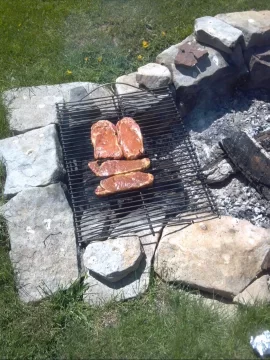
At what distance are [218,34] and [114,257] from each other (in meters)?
2.40

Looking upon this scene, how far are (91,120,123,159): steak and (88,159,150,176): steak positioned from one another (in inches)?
2.9

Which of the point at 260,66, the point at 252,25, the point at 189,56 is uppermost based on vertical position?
the point at 252,25

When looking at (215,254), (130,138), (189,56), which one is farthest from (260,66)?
(215,254)

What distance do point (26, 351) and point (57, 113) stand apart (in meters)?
2.20

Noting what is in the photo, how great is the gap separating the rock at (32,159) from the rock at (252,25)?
2.06 metres

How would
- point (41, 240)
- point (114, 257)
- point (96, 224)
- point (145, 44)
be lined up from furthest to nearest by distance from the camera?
point (145, 44)
point (96, 224)
point (41, 240)
point (114, 257)

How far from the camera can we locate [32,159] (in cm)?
453

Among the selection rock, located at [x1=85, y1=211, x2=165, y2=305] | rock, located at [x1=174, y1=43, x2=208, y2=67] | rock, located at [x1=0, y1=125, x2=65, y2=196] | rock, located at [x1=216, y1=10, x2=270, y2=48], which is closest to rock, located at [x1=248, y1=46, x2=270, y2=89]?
rock, located at [x1=216, y1=10, x2=270, y2=48]

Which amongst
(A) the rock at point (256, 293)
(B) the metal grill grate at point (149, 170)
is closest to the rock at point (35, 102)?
(B) the metal grill grate at point (149, 170)

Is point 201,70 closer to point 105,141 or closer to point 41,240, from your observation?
point 105,141

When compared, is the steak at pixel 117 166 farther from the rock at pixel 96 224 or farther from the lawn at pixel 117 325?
the lawn at pixel 117 325

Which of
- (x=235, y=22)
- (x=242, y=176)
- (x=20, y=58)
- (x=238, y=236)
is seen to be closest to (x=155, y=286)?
(x=238, y=236)

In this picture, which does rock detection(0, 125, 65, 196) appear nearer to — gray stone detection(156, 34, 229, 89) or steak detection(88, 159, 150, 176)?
steak detection(88, 159, 150, 176)

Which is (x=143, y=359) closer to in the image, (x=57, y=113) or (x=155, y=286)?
(x=155, y=286)
